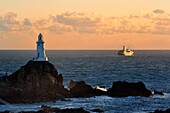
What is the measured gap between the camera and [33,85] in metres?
85.8

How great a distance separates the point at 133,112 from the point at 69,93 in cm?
1982

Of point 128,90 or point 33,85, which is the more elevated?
point 33,85

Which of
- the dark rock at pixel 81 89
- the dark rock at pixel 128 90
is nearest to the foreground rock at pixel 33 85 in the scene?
the dark rock at pixel 81 89

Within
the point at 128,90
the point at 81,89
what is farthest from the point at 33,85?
the point at 128,90

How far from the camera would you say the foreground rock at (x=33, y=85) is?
269 feet

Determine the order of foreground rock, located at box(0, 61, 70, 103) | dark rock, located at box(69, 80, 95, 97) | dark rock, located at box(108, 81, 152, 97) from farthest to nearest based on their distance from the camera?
dark rock, located at box(69, 80, 95, 97) < dark rock, located at box(108, 81, 152, 97) < foreground rock, located at box(0, 61, 70, 103)

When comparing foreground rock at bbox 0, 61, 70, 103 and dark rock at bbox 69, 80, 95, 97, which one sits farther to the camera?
dark rock at bbox 69, 80, 95, 97

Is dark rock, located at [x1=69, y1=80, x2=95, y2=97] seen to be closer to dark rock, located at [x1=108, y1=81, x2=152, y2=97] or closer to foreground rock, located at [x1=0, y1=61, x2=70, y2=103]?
foreground rock, located at [x1=0, y1=61, x2=70, y2=103]

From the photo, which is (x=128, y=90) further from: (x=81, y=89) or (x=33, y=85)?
(x=33, y=85)

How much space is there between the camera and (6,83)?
84562 millimetres

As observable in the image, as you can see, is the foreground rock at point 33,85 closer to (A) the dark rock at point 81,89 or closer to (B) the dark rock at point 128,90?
(A) the dark rock at point 81,89

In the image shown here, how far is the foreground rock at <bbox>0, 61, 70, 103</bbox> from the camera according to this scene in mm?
82000

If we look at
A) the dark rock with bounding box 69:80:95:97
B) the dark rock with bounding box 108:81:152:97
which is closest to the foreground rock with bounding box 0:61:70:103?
the dark rock with bounding box 69:80:95:97

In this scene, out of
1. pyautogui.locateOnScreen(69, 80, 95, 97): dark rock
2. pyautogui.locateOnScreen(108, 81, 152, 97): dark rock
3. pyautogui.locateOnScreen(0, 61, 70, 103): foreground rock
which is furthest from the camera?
pyautogui.locateOnScreen(69, 80, 95, 97): dark rock
